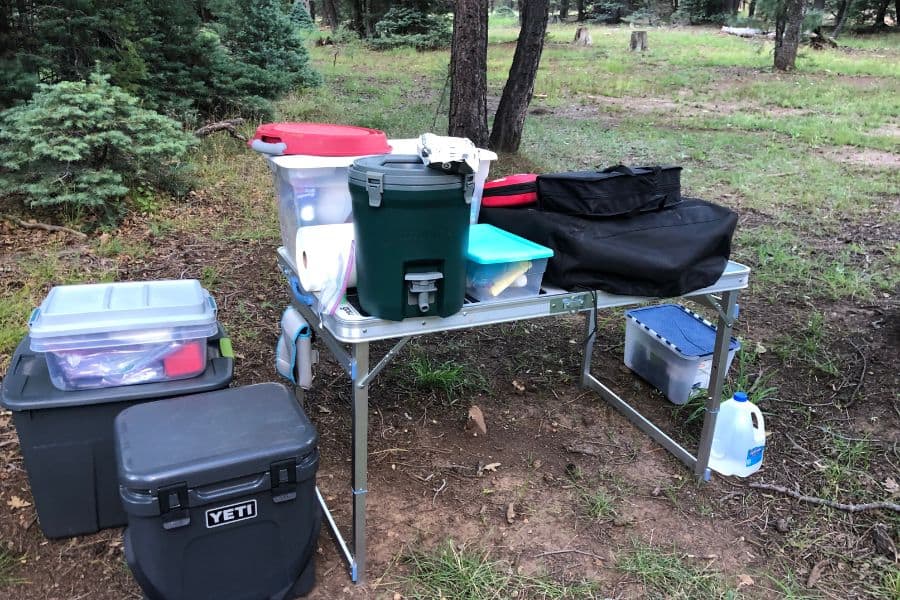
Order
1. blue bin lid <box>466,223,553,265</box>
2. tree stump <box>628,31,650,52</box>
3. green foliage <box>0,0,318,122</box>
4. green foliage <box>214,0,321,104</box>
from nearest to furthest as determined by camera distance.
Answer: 1. blue bin lid <box>466,223,553,265</box>
2. green foliage <box>0,0,318,122</box>
3. green foliage <box>214,0,321,104</box>
4. tree stump <box>628,31,650,52</box>

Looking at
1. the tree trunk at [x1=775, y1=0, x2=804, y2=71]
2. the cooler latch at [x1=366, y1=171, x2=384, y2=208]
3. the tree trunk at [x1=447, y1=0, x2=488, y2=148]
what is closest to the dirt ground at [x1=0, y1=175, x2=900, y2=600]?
the cooler latch at [x1=366, y1=171, x2=384, y2=208]

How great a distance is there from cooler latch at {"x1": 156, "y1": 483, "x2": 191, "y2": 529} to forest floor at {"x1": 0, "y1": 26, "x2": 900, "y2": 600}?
1.80 feet

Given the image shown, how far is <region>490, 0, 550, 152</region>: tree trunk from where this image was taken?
6426 mm

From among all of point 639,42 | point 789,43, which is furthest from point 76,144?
point 639,42

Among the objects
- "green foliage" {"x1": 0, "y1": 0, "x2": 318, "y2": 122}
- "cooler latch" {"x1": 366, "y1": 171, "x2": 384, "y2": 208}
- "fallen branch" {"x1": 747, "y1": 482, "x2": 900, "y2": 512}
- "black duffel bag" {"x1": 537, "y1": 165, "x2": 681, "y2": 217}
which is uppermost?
"green foliage" {"x1": 0, "y1": 0, "x2": 318, "y2": 122}

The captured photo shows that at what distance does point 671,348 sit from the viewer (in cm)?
325

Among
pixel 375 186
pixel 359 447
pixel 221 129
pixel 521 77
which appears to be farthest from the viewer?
pixel 221 129

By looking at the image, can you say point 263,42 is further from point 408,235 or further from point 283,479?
point 283,479

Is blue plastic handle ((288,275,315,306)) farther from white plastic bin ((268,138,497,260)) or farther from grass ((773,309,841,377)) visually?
grass ((773,309,841,377))

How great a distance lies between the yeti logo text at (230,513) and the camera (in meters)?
1.82

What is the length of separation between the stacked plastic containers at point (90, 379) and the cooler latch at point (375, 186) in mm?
841

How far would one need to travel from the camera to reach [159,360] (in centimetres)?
221

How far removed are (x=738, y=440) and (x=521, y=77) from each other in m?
4.69

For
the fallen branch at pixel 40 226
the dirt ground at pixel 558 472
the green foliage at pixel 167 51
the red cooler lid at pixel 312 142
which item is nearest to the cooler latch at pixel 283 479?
the dirt ground at pixel 558 472
